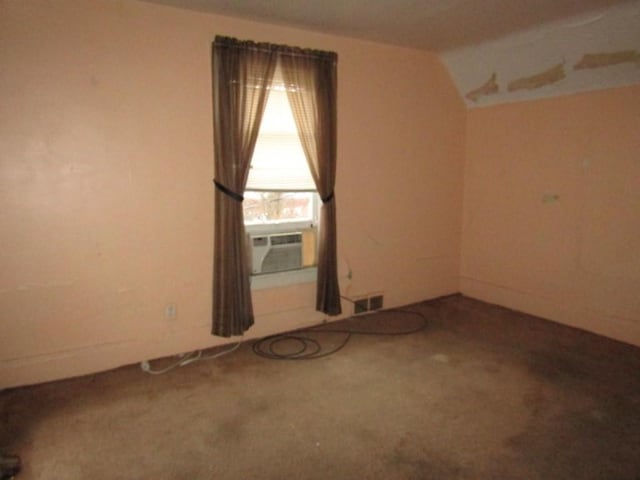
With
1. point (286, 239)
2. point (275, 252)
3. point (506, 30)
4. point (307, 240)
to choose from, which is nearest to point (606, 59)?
point (506, 30)

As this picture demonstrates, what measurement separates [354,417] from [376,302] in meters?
1.74

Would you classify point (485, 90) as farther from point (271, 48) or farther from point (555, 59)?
point (271, 48)

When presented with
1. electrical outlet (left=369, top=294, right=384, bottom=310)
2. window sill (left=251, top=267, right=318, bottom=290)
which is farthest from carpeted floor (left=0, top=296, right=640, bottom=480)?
electrical outlet (left=369, top=294, right=384, bottom=310)

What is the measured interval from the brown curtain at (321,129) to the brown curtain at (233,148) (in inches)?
9.2

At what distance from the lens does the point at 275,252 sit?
3379 millimetres

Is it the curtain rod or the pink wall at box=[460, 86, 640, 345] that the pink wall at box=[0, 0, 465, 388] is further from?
the pink wall at box=[460, 86, 640, 345]

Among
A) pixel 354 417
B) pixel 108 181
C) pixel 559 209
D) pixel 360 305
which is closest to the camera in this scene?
pixel 354 417

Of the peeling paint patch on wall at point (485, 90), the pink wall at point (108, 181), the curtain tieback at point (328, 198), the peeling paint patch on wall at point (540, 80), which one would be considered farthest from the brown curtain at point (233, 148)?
the peeling paint patch on wall at point (540, 80)

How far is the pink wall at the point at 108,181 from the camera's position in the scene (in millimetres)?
2445

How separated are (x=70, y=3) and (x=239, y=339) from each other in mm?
2488

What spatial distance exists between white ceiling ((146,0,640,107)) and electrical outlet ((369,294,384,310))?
7.39 feet

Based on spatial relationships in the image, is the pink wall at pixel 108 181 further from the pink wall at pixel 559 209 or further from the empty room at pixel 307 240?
the pink wall at pixel 559 209

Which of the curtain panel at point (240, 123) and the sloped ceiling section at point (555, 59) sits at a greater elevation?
the sloped ceiling section at point (555, 59)

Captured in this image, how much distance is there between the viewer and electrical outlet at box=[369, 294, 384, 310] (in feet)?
12.9
